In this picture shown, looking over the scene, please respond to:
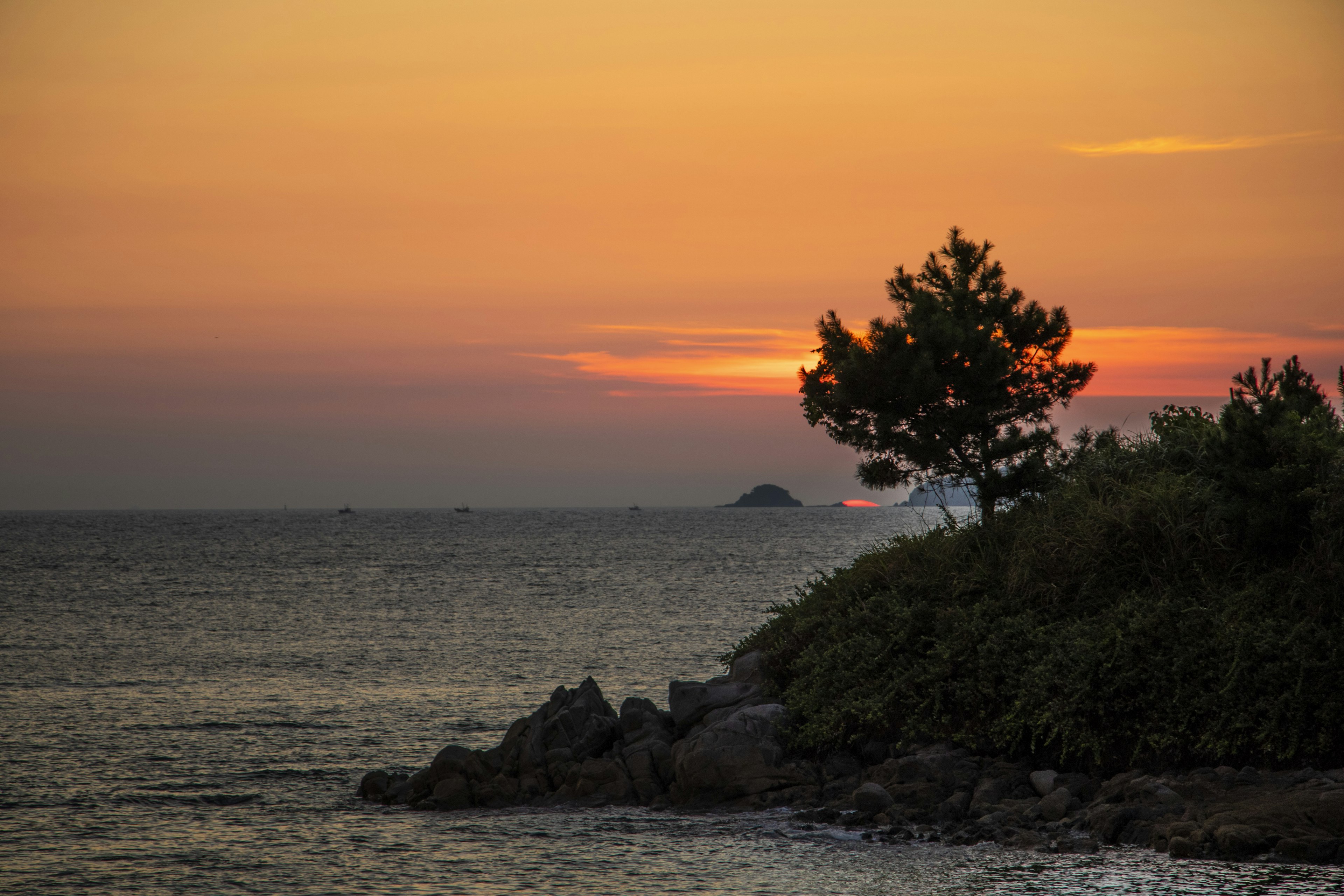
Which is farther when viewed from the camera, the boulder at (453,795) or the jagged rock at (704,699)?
the jagged rock at (704,699)

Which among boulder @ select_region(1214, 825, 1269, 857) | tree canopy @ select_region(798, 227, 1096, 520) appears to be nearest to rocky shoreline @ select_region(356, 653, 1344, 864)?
boulder @ select_region(1214, 825, 1269, 857)

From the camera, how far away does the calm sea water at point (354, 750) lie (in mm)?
15031

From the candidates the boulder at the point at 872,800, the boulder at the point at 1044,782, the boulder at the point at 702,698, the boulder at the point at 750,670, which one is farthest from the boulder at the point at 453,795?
the boulder at the point at 1044,782

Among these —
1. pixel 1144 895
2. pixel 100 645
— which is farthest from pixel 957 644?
pixel 100 645

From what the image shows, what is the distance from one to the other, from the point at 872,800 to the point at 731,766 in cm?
290

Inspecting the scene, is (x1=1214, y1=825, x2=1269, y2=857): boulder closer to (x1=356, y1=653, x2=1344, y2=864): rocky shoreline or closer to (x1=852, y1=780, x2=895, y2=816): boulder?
(x1=356, y1=653, x2=1344, y2=864): rocky shoreline

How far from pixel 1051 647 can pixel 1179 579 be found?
280cm

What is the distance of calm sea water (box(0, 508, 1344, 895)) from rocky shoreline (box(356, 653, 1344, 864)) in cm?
50

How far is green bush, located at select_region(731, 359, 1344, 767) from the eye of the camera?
16828mm

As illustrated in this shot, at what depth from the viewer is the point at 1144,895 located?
1274 cm

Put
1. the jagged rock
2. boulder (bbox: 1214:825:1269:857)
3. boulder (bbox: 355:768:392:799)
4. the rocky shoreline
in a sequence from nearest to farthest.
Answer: boulder (bbox: 1214:825:1269:857) → the rocky shoreline → boulder (bbox: 355:768:392:799) → the jagged rock

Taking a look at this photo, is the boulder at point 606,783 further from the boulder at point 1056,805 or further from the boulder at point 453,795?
the boulder at point 1056,805

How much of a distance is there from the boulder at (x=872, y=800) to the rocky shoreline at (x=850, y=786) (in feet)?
0.08

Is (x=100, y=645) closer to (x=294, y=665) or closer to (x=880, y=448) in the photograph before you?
(x=294, y=665)
